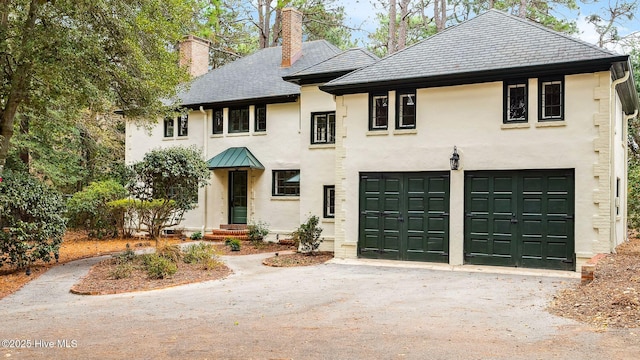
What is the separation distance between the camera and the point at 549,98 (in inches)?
477

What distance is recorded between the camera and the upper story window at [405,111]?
13531mm

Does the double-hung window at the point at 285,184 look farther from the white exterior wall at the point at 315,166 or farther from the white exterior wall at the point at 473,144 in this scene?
the white exterior wall at the point at 473,144

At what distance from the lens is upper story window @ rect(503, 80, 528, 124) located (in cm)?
1238

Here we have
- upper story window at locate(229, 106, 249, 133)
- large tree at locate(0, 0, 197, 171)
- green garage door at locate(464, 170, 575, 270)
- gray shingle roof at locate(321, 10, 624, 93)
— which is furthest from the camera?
upper story window at locate(229, 106, 249, 133)

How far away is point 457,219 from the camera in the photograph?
12.8 m

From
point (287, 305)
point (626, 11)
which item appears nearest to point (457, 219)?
point (287, 305)

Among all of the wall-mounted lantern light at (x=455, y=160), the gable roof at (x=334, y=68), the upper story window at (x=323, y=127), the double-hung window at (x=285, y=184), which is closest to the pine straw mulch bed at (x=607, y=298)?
the wall-mounted lantern light at (x=455, y=160)

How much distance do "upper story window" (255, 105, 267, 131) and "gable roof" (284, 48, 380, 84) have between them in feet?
10.7

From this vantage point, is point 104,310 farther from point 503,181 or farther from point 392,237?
Answer: point 503,181

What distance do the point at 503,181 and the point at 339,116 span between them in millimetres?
4488

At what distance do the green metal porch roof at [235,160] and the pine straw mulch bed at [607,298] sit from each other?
40.1 feet

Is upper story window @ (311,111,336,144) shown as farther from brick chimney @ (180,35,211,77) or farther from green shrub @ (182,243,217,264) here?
brick chimney @ (180,35,211,77)

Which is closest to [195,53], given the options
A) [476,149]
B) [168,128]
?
[168,128]

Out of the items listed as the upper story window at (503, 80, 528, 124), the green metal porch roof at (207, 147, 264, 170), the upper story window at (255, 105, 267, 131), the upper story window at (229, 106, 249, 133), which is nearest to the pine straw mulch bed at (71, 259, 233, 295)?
the green metal porch roof at (207, 147, 264, 170)
